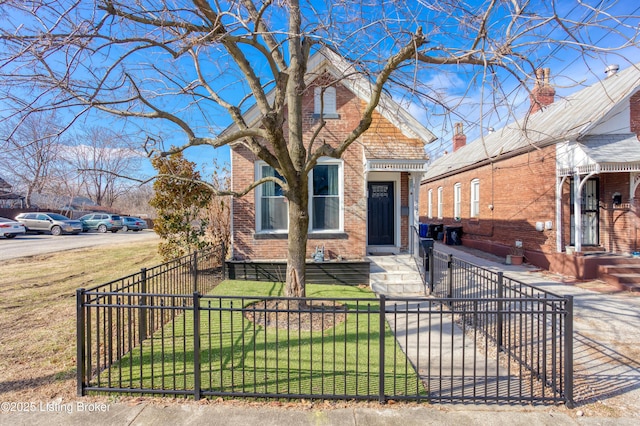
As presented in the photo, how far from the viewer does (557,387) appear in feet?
12.0

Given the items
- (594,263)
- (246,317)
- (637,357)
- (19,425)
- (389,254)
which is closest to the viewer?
(19,425)

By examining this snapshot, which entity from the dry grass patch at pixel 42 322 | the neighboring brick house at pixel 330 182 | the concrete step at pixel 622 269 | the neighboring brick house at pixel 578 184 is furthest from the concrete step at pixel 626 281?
the dry grass patch at pixel 42 322

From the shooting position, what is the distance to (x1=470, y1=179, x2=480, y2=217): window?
16203 millimetres

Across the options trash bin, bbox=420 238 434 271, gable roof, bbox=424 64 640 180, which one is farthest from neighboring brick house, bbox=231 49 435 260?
gable roof, bbox=424 64 640 180

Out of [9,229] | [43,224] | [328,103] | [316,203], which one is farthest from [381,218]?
[43,224]

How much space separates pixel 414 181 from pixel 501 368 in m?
6.34

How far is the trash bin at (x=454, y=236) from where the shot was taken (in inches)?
712

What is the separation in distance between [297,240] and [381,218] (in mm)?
5135

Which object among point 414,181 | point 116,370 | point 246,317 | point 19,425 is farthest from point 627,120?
point 19,425

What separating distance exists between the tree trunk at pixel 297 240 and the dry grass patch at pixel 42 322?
3.34 meters

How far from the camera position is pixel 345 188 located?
30.7 feet

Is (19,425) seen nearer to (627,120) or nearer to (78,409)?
(78,409)

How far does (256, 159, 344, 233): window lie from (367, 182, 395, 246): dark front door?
1511mm

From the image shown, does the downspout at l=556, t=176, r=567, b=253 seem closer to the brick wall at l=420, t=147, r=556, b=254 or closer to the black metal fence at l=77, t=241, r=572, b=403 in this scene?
the brick wall at l=420, t=147, r=556, b=254
